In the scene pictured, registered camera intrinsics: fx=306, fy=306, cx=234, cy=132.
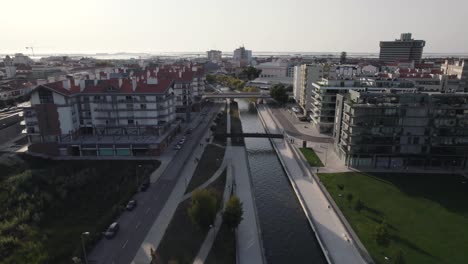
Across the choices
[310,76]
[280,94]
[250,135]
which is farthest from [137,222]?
[280,94]

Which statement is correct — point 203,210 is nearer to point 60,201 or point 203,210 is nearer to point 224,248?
point 224,248

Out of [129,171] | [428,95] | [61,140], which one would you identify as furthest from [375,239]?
[61,140]

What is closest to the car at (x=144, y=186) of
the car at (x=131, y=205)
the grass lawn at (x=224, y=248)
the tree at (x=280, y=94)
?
the car at (x=131, y=205)

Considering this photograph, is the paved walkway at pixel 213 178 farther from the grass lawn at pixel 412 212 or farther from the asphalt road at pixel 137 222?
the grass lawn at pixel 412 212

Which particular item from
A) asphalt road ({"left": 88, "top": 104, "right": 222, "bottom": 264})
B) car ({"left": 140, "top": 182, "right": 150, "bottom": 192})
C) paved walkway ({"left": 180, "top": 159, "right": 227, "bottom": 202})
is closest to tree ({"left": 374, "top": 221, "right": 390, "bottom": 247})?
paved walkway ({"left": 180, "top": 159, "right": 227, "bottom": 202})

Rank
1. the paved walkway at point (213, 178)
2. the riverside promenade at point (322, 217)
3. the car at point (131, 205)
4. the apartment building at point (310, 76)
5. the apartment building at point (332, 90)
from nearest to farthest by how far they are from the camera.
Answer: the riverside promenade at point (322, 217), the car at point (131, 205), the paved walkway at point (213, 178), the apartment building at point (332, 90), the apartment building at point (310, 76)

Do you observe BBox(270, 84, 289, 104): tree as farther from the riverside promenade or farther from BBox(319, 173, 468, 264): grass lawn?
BBox(319, 173, 468, 264): grass lawn
